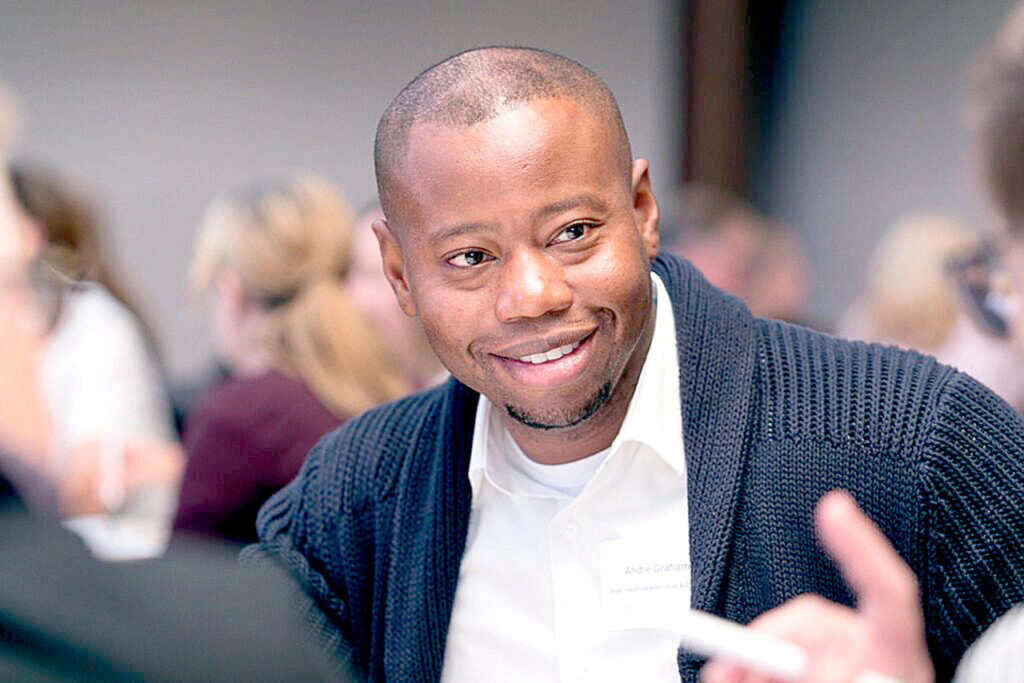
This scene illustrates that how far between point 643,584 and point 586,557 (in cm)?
9

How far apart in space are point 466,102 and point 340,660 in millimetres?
753

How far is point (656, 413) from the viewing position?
5.24 feet

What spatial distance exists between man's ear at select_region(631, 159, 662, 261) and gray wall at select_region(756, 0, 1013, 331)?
4406 millimetres

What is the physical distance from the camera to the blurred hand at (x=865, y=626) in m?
0.95

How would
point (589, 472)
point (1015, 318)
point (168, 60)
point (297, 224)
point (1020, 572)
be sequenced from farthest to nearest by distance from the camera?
point (168, 60), point (297, 224), point (589, 472), point (1020, 572), point (1015, 318)

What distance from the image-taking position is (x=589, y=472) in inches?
64.9

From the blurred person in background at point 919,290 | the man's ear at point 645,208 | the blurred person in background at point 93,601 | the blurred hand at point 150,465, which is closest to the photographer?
the blurred person in background at point 93,601

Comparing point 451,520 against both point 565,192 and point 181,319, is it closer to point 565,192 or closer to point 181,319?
point 565,192

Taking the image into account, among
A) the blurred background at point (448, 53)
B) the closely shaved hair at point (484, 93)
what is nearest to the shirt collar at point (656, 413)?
the closely shaved hair at point (484, 93)

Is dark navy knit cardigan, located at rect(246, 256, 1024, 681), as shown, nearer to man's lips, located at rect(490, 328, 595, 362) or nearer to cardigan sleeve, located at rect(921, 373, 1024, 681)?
cardigan sleeve, located at rect(921, 373, 1024, 681)

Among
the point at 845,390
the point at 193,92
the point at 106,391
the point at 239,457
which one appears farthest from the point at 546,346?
the point at 193,92

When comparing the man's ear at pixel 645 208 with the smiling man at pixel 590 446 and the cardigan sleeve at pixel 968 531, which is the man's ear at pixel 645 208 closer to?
the smiling man at pixel 590 446

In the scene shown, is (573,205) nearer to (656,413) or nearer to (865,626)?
(656,413)

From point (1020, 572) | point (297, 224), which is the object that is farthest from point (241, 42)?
point (1020, 572)
